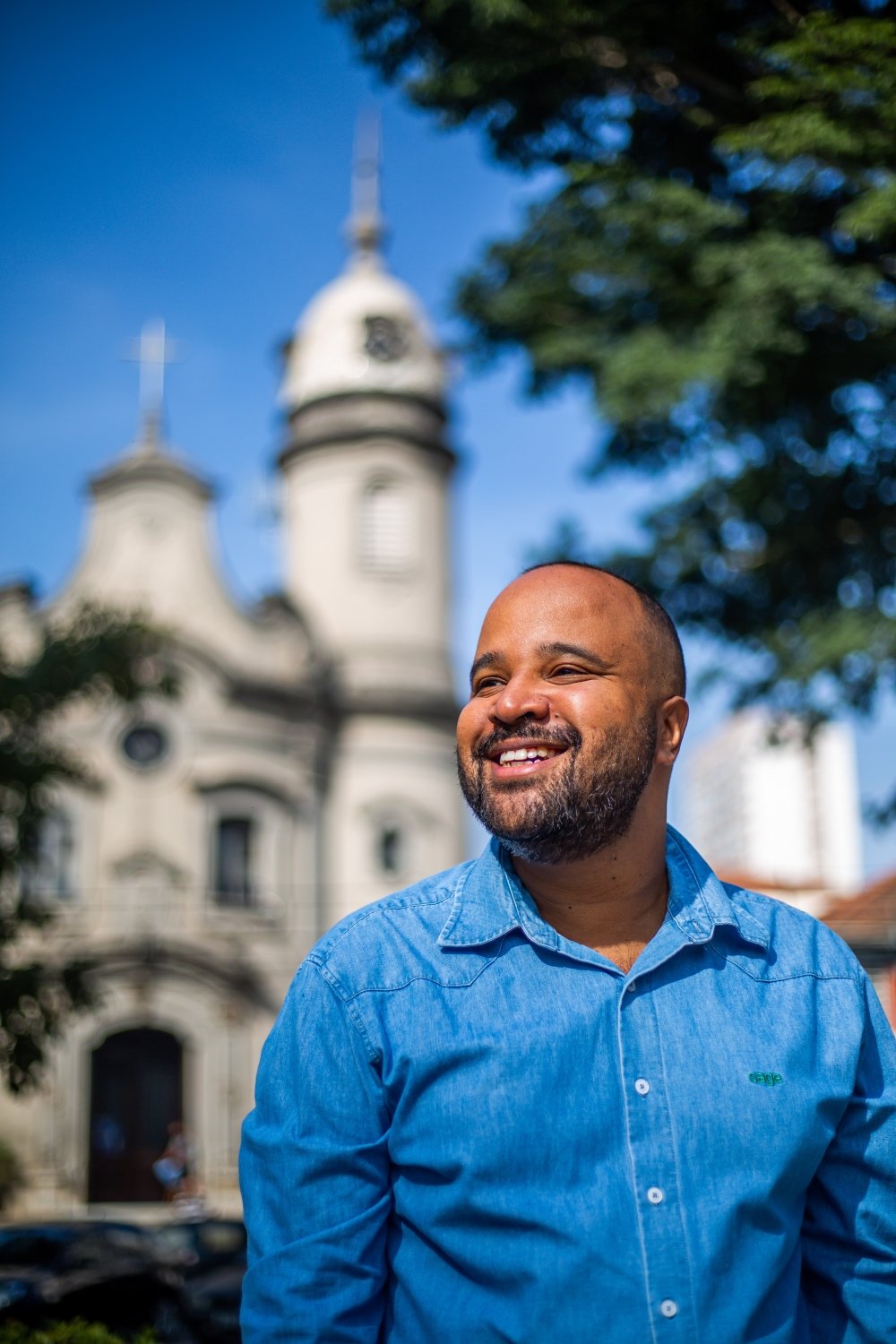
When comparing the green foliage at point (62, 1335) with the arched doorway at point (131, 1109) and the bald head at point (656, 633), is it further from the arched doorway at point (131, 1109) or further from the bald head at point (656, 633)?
the arched doorway at point (131, 1109)

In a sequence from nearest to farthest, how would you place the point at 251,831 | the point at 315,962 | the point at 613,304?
the point at 315,962 < the point at 613,304 < the point at 251,831

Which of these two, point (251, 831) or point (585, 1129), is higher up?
point (251, 831)

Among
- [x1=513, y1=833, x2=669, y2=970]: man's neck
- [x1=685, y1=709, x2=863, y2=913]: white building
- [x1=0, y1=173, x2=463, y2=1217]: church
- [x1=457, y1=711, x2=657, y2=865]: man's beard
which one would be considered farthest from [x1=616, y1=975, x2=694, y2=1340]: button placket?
[x1=685, y1=709, x2=863, y2=913]: white building

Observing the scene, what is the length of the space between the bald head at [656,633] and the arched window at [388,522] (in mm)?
26813

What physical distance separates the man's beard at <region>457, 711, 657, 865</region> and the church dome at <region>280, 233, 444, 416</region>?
91.1 ft

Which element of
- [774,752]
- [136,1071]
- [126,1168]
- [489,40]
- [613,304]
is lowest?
[126,1168]

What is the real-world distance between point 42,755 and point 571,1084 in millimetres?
6976

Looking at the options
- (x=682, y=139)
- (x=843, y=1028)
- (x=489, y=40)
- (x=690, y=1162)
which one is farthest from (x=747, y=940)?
(x=682, y=139)

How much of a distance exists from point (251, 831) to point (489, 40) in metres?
21.2

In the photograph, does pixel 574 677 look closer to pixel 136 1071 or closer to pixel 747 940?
pixel 747 940

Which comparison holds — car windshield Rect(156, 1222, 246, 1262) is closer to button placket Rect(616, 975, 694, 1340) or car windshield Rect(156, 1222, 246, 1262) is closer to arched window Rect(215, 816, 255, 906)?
button placket Rect(616, 975, 694, 1340)

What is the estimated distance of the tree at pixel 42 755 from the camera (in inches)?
299

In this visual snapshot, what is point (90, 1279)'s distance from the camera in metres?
11.2

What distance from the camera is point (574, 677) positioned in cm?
240
